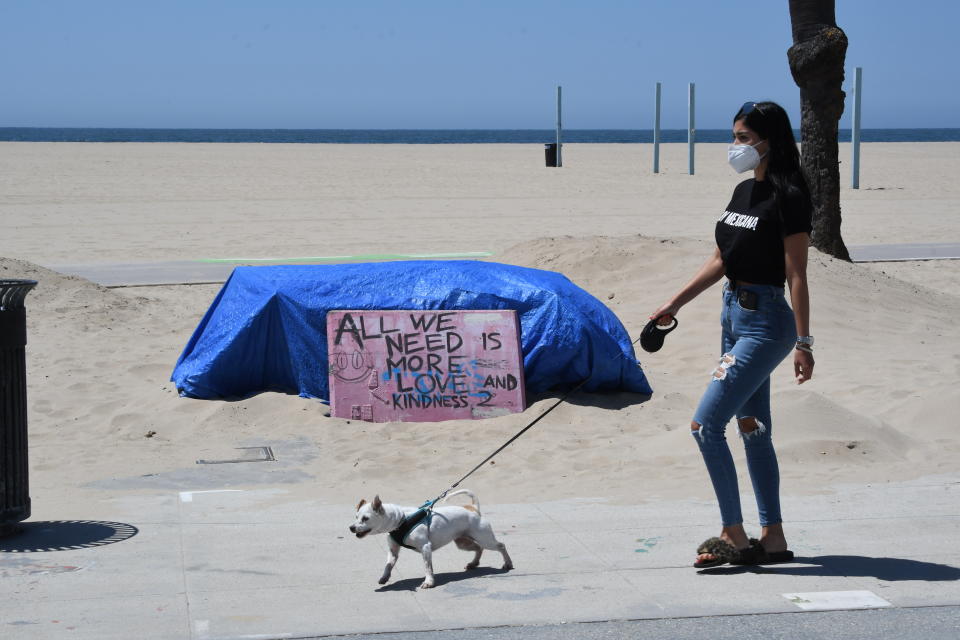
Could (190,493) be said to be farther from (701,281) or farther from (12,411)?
(701,281)

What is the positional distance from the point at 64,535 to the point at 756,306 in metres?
3.33

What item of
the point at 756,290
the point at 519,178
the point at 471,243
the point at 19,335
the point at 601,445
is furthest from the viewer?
the point at 519,178

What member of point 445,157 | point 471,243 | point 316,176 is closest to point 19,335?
point 471,243

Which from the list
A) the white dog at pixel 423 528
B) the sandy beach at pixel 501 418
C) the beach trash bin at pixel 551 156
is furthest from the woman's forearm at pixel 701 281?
the beach trash bin at pixel 551 156

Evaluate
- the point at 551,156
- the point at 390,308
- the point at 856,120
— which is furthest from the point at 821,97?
the point at 551,156

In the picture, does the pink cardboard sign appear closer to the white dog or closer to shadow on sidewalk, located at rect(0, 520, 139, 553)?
shadow on sidewalk, located at rect(0, 520, 139, 553)

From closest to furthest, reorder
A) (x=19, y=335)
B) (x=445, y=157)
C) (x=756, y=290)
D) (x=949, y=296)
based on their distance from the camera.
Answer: (x=756, y=290), (x=19, y=335), (x=949, y=296), (x=445, y=157)

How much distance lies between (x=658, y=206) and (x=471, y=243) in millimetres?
8664

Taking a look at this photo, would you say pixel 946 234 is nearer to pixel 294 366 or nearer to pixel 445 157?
pixel 294 366

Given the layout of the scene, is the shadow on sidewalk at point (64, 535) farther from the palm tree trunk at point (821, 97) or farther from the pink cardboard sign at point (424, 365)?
the palm tree trunk at point (821, 97)

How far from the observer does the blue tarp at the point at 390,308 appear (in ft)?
26.9

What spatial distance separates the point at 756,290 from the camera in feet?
15.4

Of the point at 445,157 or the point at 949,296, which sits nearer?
the point at 949,296

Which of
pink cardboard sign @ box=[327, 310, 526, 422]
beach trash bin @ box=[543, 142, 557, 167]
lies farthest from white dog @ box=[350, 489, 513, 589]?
beach trash bin @ box=[543, 142, 557, 167]
